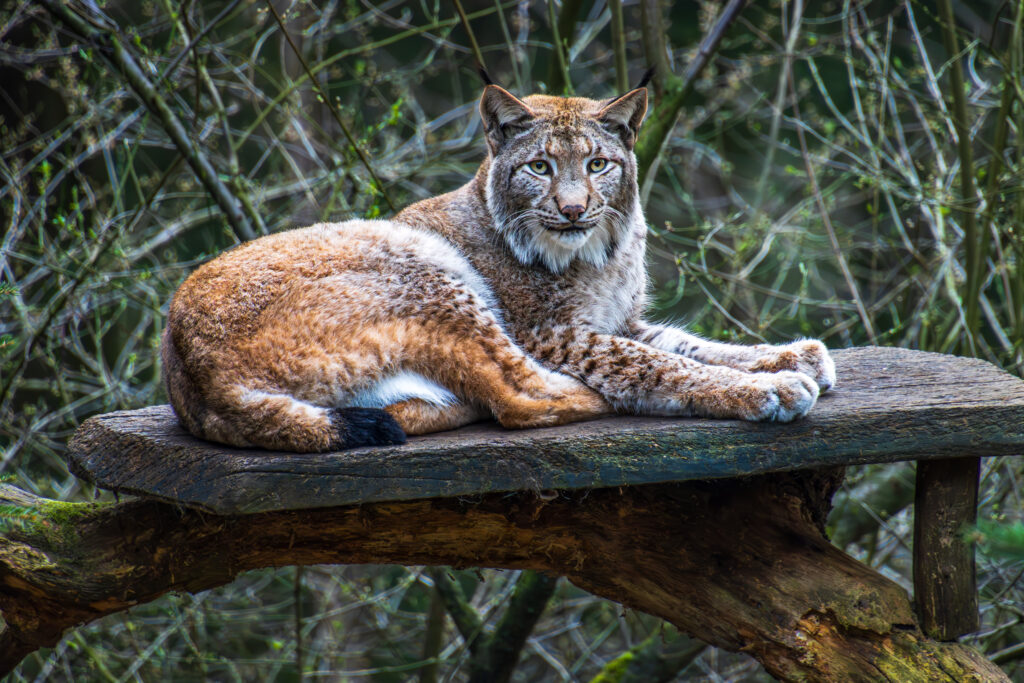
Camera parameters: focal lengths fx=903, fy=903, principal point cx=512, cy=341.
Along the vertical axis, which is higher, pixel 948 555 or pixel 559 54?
pixel 559 54

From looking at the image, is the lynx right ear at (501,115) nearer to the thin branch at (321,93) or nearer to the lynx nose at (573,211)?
the lynx nose at (573,211)

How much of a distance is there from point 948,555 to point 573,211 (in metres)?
1.77

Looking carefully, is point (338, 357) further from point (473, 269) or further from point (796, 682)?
point (796, 682)

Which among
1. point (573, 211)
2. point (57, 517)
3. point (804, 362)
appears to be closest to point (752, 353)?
point (804, 362)

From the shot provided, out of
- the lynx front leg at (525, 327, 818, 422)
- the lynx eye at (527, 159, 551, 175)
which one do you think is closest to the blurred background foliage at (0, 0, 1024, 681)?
the lynx front leg at (525, 327, 818, 422)

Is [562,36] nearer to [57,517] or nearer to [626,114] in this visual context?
[626,114]

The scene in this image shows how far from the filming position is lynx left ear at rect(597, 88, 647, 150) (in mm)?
3682

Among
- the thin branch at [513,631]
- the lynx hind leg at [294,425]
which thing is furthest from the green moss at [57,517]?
the thin branch at [513,631]

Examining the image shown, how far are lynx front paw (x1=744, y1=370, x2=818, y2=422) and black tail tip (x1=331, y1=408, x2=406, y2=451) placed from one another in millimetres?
1158

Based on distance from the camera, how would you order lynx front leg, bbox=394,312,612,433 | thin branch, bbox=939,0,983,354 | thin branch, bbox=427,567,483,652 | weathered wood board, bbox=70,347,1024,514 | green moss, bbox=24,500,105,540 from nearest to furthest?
weathered wood board, bbox=70,347,1024,514 → lynx front leg, bbox=394,312,612,433 → green moss, bbox=24,500,105,540 → thin branch, bbox=939,0,983,354 → thin branch, bbox=427,567,483,652

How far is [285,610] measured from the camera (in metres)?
8.84

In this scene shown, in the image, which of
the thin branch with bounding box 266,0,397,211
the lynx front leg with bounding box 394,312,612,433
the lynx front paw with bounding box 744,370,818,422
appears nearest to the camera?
the lynx front paw with bounding box 744,370,818,422

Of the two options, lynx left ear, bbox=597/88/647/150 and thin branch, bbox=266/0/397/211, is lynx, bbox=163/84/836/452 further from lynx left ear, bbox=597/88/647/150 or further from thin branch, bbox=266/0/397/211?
thin branch, bbox=266/0/397/211

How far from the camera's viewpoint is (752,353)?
3.68 meters
